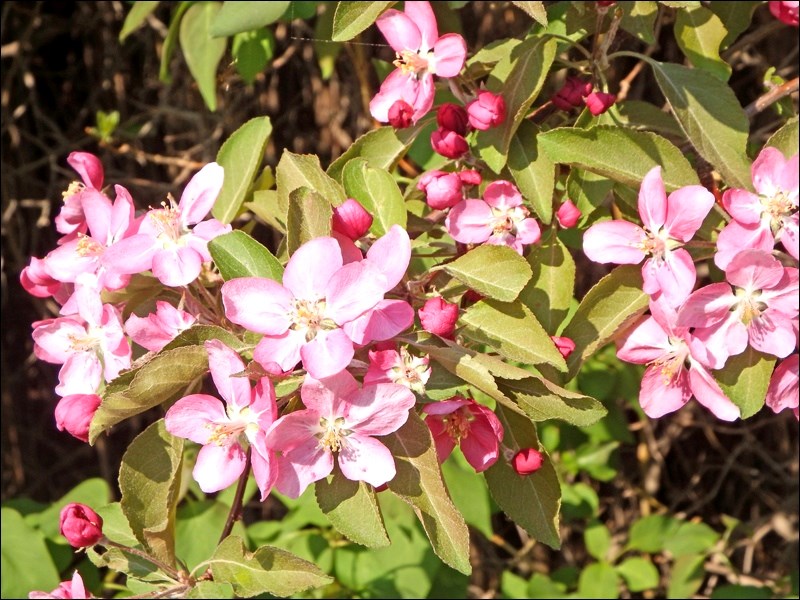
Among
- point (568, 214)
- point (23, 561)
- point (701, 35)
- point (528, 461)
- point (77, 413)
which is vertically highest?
point (701, 35)

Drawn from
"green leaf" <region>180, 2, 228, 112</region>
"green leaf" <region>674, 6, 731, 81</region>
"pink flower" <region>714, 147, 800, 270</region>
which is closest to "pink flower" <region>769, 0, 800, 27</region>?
"green leaf" <region>674, 6, 731, 81</region>

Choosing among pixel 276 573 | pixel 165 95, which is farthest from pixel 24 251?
pixel 276 573

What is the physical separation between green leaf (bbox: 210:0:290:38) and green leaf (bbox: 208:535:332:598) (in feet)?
2.66

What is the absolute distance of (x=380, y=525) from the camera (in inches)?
40.6

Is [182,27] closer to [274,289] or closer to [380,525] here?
[274,289]

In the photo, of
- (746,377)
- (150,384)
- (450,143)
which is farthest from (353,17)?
(746,377)

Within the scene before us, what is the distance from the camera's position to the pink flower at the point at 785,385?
1.15 metres

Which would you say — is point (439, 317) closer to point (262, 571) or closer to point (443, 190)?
point (443, 190)

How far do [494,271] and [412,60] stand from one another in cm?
35

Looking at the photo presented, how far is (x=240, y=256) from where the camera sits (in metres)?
1.06

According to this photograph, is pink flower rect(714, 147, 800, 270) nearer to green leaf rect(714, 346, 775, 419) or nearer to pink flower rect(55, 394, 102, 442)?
green leaf rect(714, 346, 775, 419)

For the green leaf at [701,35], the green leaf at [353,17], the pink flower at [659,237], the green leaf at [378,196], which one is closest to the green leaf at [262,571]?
the green leaf at [378,196]

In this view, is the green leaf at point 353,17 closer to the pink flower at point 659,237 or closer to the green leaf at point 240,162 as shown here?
the green leaf at point 240,162

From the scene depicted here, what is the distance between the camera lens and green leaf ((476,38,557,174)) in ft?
3.96
